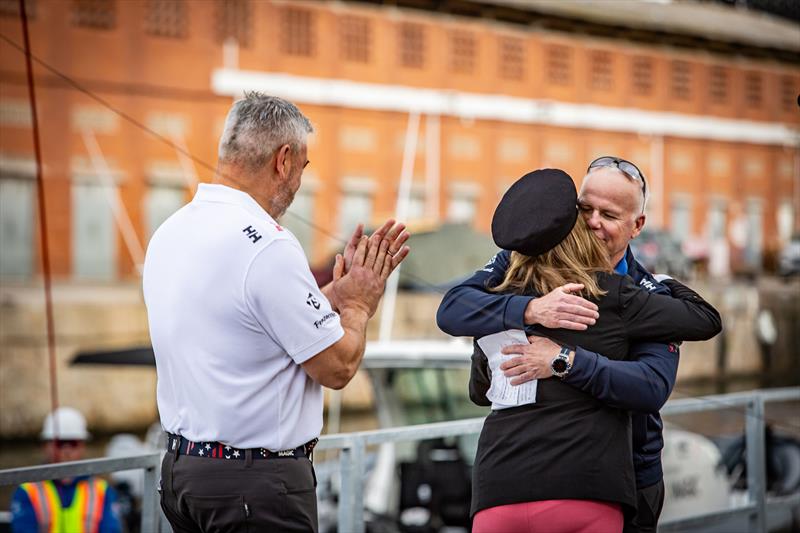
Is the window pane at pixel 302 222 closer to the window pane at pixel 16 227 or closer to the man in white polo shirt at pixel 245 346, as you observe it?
the window pane at pixel 16 227

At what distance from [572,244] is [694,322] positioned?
286 mm

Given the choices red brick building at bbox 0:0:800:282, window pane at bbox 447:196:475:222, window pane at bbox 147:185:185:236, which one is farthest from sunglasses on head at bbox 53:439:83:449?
window pane at bbox 447:196:475:222

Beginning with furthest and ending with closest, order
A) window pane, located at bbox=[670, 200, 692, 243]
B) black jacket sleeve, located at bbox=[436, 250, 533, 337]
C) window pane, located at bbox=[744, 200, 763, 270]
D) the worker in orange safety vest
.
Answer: window pane, located at bbox=[744, 200, 763, 270]
window pane, located at bbox=[670, 200, 692, 243]
the worker in orange safety vest
black jacket sleeve, located at bbox=[436, 250, 533, 337]

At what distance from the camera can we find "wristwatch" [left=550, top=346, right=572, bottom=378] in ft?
6.98

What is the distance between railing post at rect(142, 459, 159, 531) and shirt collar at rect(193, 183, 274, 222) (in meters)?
1.06

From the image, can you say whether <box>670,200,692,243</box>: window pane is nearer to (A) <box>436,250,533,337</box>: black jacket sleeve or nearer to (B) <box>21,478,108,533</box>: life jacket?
(B) <box>21,478,108,533</box>: life jacket

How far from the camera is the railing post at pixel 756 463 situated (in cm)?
441

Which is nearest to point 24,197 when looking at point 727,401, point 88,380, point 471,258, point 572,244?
point 88,380

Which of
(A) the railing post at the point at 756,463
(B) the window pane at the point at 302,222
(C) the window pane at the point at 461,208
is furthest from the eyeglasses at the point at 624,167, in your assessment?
(C) the window pane at the point at 461,208

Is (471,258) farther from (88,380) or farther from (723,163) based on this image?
(723,163)

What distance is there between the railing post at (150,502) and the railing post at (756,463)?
2474mm

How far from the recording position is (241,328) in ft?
7.16

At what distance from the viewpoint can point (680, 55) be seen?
33812 millimetres

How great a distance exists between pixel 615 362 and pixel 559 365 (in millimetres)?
110
